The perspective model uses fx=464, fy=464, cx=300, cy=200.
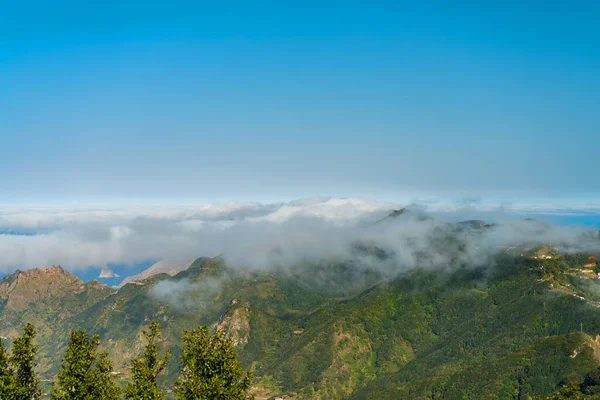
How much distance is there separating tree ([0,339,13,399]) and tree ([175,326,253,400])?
2067 centimetres

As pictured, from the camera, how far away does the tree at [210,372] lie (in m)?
58.9

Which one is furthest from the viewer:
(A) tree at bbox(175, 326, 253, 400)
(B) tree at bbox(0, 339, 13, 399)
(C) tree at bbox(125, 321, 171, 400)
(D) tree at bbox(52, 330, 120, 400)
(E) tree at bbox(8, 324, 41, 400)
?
(D) tree at bbox(52, 330, 120, 400)

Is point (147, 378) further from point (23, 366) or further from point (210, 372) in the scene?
point (23, 366)

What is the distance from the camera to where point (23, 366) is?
6203cm

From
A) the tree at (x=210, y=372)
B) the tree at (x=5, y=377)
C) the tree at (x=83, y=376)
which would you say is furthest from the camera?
the tree at (x=83, y=376)

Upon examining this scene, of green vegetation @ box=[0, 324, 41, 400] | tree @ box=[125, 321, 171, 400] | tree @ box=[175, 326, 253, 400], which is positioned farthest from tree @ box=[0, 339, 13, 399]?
tree @ box=[175, 326, 253, 400]

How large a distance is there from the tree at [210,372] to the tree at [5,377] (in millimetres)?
20669

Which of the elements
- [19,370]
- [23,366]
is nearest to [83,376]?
[23,366]

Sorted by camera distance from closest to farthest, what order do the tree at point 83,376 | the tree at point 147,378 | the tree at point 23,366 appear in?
the tree at point 147,378, the tree at point 23,366, the tree at point 83,376

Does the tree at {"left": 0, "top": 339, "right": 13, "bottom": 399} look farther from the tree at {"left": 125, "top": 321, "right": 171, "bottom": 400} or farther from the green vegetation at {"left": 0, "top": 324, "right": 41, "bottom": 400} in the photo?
the tree at {"left": 125, "top": 321, "right": 171, "bottom": 400}

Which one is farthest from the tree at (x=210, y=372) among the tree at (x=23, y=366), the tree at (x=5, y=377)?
the tree at (x=5, y=377)

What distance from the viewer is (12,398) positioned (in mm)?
58781

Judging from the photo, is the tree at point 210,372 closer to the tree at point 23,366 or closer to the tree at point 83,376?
the tree at point 83,376

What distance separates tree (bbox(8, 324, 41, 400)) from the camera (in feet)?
196
